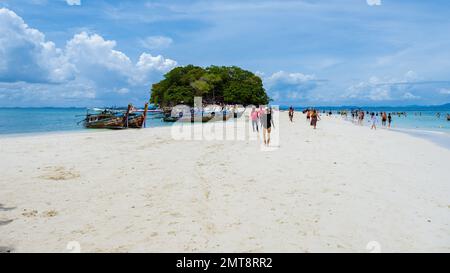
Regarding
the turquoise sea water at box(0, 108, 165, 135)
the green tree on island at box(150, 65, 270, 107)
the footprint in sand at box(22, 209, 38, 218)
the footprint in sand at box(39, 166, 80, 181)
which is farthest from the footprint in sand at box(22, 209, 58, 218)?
the green tree on island at box(150, 65, 270, 107)

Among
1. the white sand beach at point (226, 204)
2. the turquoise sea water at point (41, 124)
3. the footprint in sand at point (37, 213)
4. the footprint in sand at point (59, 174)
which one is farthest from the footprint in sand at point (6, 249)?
the turquoise sea water at point (41, 124)

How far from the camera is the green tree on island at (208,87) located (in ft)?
293

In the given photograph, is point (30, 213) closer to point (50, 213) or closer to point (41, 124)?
point (50, 213)

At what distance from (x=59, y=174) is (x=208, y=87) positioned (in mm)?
81526

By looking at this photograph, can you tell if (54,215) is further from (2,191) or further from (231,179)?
(231,179)

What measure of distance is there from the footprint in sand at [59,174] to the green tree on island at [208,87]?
77.1m

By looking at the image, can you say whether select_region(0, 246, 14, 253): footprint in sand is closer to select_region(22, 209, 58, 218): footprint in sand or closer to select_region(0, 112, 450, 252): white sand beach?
select_region(0, 112, 450, 252): white sand beach

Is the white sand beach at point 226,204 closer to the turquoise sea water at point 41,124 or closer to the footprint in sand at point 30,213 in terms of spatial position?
the footprint in sand at point 30,213

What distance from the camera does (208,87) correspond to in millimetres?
90312

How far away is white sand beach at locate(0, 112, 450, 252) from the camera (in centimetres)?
536

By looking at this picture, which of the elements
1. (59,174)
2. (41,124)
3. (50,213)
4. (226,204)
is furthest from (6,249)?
(41,124)
